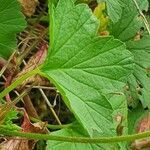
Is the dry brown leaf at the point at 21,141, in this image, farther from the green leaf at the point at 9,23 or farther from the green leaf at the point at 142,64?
the green leaf at the point at 142,64

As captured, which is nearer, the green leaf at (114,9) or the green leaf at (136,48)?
the green leaf at (114,9)

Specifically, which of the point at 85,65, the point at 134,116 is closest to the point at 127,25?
the point at 134,116

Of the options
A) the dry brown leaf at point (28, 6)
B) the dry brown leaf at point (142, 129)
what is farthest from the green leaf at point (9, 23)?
the dry brown leaf at point (142, 129)

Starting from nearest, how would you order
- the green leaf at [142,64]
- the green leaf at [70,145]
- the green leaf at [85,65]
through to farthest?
the green leaf at [85,65] → the green leaf at [70,145] → the green leaf at [142,64]

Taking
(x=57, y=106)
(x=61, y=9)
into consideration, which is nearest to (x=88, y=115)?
(x=61, y=9)

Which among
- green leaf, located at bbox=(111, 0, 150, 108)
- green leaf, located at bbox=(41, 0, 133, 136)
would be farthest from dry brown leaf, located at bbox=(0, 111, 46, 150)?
green leaf, located at bbox=(111, 0, 150, 108)

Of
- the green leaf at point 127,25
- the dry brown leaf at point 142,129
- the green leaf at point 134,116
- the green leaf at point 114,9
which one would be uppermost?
the green leaf at point 114,9

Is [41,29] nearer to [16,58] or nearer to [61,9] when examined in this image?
[16,58]
